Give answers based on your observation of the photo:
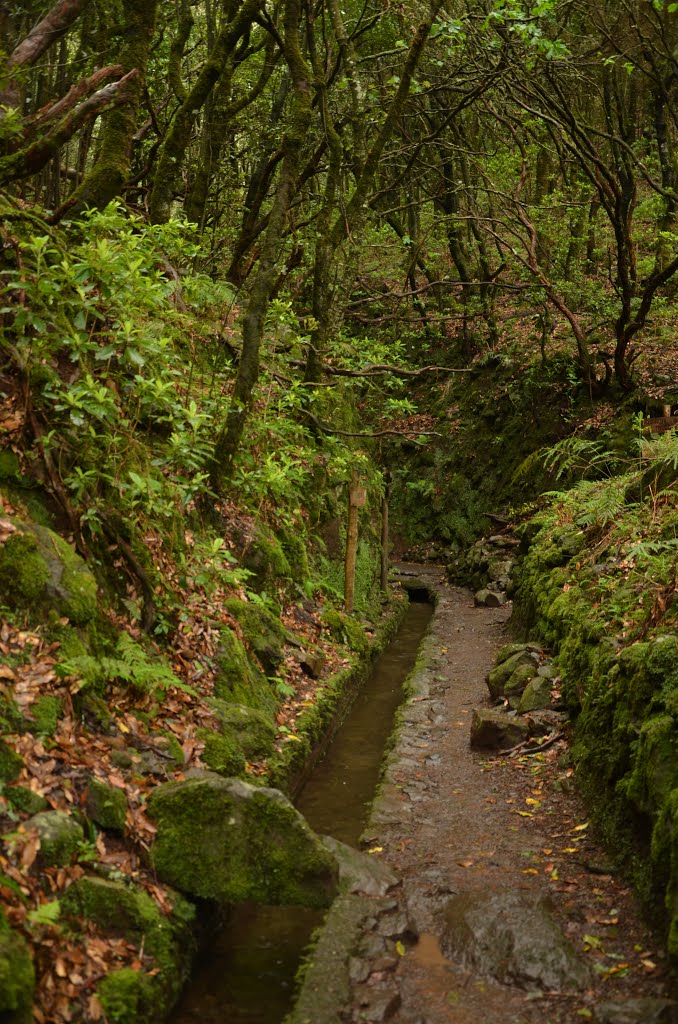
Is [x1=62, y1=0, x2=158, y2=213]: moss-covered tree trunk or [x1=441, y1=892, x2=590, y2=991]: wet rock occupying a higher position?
[x1=62, y1=0, x2=158, y2=213]: moss-covered tree trunk

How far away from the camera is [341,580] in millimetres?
12242

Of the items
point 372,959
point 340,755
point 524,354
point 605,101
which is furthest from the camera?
point 524,354

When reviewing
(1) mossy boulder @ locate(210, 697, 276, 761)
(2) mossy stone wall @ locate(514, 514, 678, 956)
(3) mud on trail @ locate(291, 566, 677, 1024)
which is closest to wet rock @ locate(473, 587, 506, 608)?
(2) mossy stone wall @ locate(514, 514, 678, 956)

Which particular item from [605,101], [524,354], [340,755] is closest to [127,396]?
[340,755]

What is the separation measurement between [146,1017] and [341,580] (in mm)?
8784

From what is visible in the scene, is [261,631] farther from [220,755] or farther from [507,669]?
[507,669]

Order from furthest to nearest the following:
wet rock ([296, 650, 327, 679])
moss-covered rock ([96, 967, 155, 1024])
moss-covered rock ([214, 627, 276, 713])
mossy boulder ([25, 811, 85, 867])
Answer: wet rock ([296, 650, 327, 679])
moss-covered rock ([214, 627, 276, 713])
mossy boulder ([25, 811, 85, 867])
moss-covered rock ([96, 967, 155, 1024])

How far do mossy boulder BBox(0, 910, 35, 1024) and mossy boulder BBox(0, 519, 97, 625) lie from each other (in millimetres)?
2104

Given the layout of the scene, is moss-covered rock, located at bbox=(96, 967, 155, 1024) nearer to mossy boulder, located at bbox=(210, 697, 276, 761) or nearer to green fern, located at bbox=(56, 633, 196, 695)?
green fern, located at bbox=(56, 633, 196, 695)

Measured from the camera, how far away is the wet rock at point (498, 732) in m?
7.73

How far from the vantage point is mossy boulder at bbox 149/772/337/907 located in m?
4.33

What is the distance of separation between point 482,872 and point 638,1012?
1.76 m

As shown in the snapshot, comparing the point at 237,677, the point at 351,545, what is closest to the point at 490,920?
the point at 237,677

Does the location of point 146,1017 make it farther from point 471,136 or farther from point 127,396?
point 471,136
